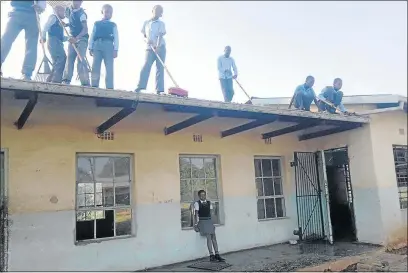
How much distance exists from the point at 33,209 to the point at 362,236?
7.14 m

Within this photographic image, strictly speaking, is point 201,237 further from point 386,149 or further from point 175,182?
point 386,149

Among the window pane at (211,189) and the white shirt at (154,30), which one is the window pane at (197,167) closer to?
the window pane at (211,189)

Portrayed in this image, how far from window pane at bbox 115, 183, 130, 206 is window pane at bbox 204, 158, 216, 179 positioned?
192 centimetres

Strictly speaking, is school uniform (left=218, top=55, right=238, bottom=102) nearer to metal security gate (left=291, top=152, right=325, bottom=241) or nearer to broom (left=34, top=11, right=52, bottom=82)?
metal security gate (left=291, top=152, right=325, bottom=241)

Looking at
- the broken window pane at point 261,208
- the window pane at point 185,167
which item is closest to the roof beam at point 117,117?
the window pane at point 185,167

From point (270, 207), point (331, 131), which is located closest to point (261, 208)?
point (270, 207)

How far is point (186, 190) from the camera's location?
805 cm

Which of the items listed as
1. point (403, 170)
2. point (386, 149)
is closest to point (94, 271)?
point (386, 149)

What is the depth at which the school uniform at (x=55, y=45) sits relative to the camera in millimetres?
5723

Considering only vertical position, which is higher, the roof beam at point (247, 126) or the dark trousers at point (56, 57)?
the dark trousers at point (56, 57)

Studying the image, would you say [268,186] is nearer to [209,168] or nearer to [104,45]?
[209,168]

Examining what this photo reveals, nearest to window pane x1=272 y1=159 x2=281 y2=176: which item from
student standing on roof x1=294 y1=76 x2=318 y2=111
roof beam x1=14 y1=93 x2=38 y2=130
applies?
student standing on roof x1=294 y1=76 x2=318 y2=111

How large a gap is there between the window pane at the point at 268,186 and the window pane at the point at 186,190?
7.09ft

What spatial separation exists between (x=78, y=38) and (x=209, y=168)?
397 cm
